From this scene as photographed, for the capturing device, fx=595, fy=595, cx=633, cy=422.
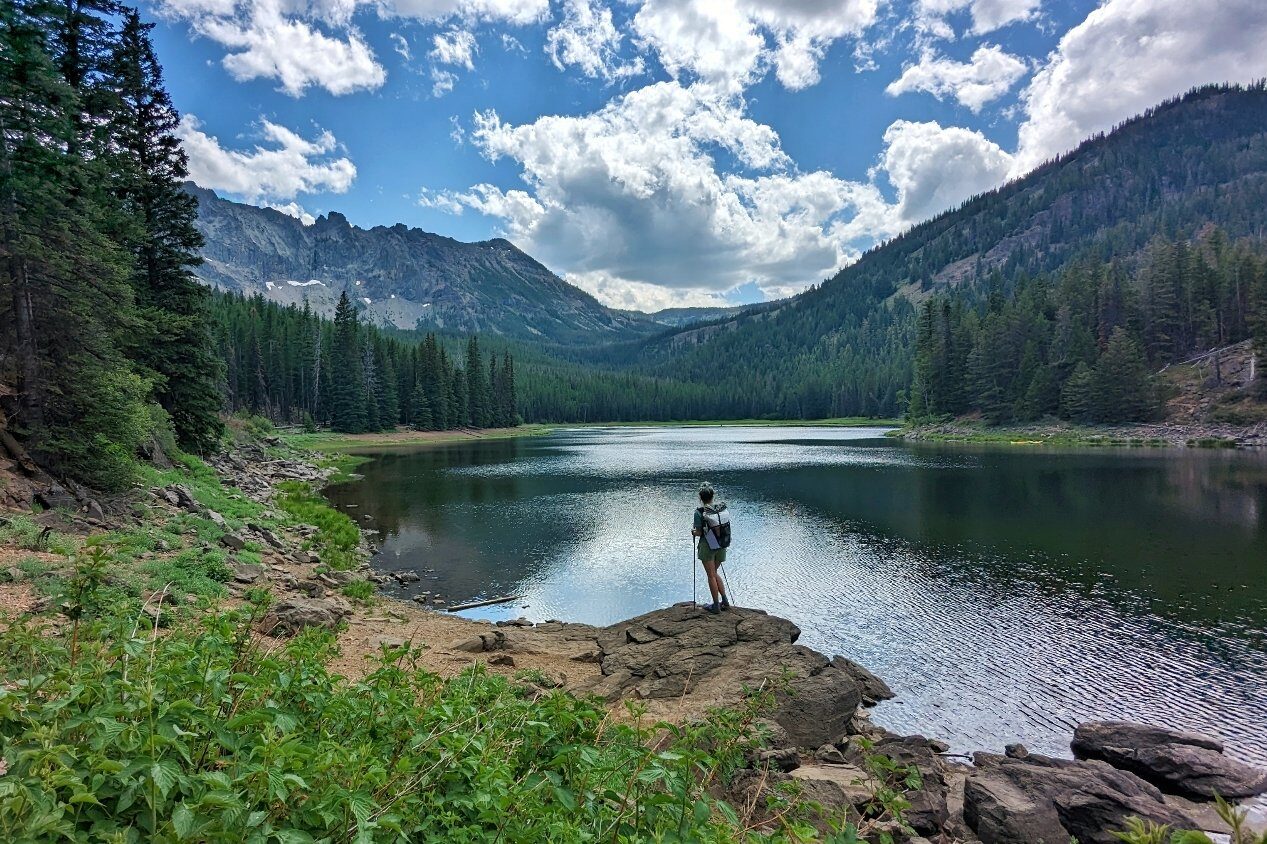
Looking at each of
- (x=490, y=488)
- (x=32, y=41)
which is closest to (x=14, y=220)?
(x=32, y=41)

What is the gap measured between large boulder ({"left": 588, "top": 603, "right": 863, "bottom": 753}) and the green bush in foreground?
468cm

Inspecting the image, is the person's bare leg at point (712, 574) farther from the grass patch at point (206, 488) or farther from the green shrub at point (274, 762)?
the grass patch at point (206, 488)

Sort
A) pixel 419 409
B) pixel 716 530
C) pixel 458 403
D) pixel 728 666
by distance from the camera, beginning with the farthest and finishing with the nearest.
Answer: pixel 458 403
pixel 419 409
pixel 716 530
pixel 728 666

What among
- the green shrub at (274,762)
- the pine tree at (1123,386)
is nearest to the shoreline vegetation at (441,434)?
the pine tree at (1123,386)

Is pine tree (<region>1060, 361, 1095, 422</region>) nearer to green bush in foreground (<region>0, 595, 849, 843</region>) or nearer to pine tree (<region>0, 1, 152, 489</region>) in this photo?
green bush in foreground (<region>0, 595, 849, 843</region>)

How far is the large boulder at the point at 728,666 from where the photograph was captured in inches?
418

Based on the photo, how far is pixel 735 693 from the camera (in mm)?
10914

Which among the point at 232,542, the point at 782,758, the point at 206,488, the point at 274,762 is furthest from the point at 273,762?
the point at 206,488

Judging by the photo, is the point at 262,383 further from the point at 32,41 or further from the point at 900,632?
the point at 900,632

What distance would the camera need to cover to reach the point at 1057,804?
8.22 metres

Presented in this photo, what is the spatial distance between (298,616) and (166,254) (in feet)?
91.7

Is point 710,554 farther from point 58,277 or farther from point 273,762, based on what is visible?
point 58,277

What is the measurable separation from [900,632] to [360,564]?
62.6 ft

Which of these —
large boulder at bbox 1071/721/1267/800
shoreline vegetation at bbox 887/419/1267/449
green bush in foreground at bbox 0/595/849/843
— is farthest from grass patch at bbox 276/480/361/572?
shoreline vegetation at bbox 887/419/1267/449
